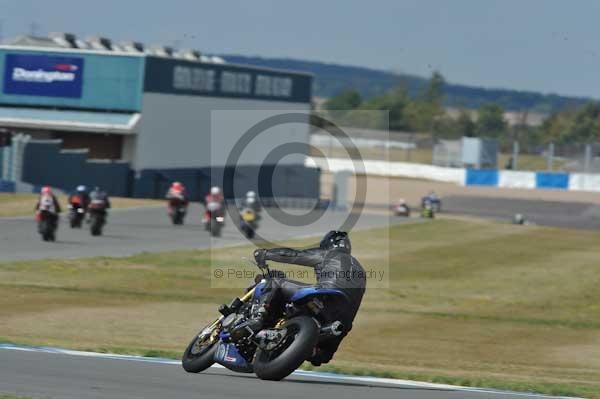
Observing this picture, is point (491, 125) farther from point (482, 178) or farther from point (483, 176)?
point (482, 178)

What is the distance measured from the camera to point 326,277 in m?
10.5

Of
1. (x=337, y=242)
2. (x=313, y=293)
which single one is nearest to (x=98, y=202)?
(x=337, y=242)

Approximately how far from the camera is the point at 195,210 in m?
45.1

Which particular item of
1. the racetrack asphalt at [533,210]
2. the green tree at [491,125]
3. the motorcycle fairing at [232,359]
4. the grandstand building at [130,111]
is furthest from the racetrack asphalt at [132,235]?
the green tree at [491,125]

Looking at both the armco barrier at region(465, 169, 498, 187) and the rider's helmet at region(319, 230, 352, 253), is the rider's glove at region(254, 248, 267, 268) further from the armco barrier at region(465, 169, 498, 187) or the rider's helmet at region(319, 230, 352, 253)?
the armco barrier at region(465, 169, 498, 187)

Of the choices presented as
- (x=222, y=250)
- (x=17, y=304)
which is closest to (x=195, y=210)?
(x=222, y=250)

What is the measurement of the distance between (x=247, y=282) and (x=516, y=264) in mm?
11183

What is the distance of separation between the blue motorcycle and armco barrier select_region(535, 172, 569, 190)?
63.1 metres

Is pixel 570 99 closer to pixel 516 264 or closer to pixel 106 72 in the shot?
pixel 106 72

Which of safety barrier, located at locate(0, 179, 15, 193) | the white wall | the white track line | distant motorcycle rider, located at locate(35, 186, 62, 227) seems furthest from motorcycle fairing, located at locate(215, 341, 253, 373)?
the white wall

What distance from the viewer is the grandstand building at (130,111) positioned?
5675 centimetres

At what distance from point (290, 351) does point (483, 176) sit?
6693 cm

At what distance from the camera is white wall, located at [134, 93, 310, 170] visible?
57094mm

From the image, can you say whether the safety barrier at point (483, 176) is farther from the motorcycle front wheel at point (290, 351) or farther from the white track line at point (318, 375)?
the motorcycle front wheel at point (290, 351)
